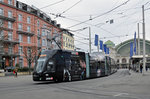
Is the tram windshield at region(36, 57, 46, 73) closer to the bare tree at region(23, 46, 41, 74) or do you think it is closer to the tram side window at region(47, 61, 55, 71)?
the tram side window at region(47, 61, 55, 71)

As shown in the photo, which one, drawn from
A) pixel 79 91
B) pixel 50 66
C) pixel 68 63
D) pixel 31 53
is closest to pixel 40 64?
pixel 50 66

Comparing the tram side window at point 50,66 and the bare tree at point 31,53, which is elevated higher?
the bare tree at point 31,53

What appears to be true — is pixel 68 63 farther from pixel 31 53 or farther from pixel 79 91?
pixel 31 53

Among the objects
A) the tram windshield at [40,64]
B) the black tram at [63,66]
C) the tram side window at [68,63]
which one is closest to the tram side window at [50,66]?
the black tram at [63,66]

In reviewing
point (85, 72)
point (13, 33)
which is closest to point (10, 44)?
point (13, 33)

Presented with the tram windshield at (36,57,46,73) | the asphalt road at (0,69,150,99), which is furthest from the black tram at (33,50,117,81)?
the asphalt road at (0,69,150,99)

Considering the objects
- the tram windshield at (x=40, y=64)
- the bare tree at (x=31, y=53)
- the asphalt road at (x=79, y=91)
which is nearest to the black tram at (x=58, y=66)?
the tram windshield at (x=40, y=64)

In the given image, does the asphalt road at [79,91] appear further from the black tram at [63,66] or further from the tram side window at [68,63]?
the tram side window at [68,63]

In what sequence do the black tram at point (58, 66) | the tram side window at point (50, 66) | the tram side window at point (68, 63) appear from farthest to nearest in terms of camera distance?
1. the tram side window at point (68, 63)
2. the tram side window at point (50, 66)
3. the black tram at point (58, 66)

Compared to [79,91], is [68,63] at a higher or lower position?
higher

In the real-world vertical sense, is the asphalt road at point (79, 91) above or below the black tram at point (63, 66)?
below

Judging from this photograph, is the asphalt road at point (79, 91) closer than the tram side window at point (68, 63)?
Yes

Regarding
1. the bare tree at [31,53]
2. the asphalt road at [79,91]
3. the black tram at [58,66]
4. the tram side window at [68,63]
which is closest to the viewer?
the asphalt road at [79,91]

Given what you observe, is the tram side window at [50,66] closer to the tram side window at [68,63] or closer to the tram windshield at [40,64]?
the tram windshield at [40,64]
